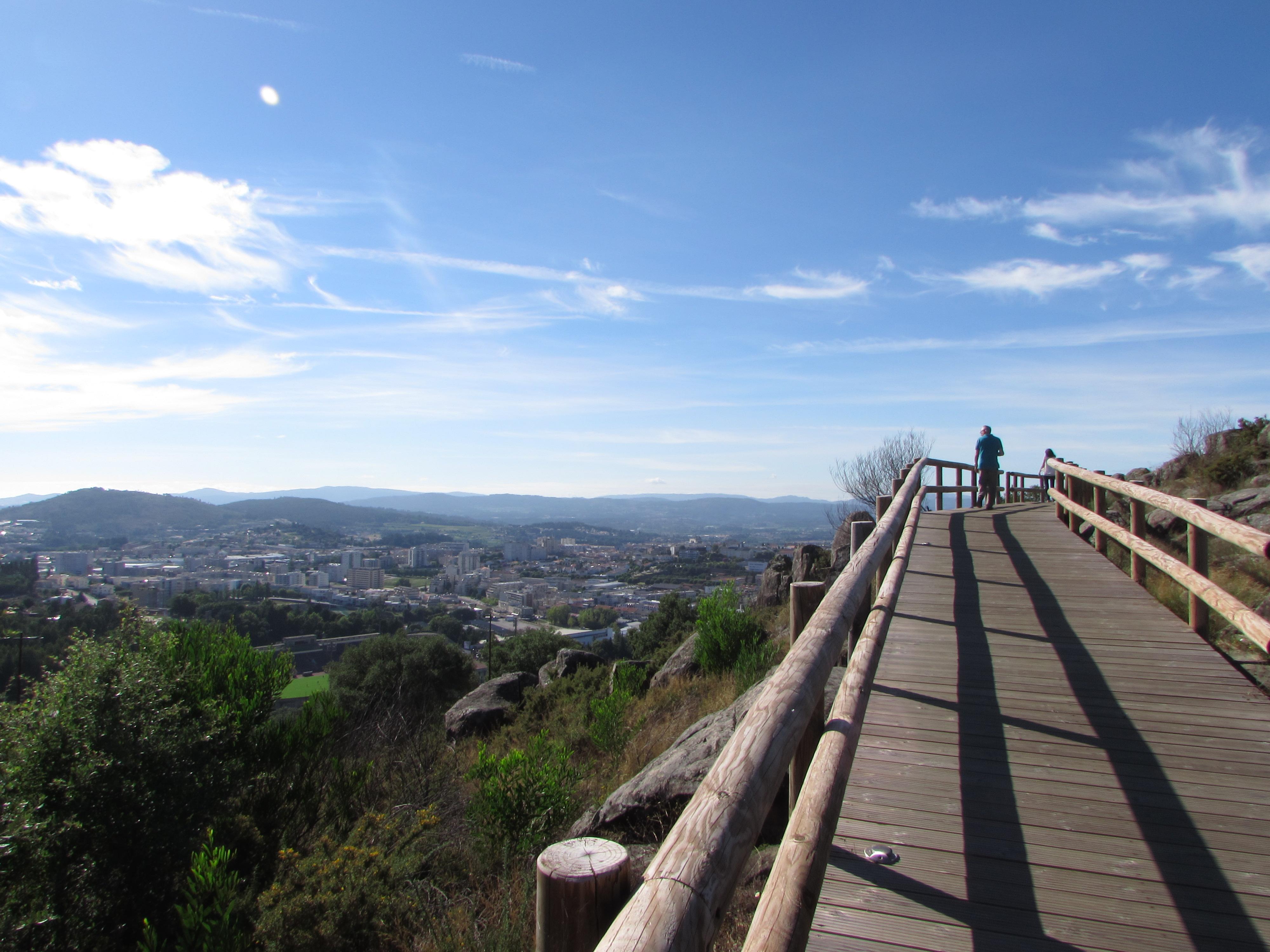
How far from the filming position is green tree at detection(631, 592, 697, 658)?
837 inches

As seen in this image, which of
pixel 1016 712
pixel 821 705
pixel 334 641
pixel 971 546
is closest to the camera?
pixel 821 705

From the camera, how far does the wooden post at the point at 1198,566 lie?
4.96 metres

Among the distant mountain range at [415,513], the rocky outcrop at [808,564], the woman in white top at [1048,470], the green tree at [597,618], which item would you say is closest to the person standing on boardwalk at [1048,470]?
the woman in white top at [1048,470]

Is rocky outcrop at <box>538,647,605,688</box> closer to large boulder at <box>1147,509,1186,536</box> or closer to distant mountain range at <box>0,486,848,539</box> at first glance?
large boulder at <box>1147,509,1186,536</box>

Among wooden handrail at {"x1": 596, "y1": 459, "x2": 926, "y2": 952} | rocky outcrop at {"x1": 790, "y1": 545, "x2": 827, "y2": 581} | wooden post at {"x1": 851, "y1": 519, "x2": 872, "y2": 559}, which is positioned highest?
wooden post at {"x1": 851, "y1": 519, "x2": 872, "y2": 559}

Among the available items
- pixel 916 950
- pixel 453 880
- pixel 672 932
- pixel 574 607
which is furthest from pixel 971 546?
pixel 574 607

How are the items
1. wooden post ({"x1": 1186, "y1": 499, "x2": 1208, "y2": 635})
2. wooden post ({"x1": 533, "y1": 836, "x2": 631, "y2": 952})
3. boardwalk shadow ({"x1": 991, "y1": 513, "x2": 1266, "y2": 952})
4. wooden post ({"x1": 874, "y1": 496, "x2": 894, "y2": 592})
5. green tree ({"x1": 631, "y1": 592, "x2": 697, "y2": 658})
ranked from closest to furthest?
wooden post ({"x1": 533, "y1": 836, "x2": 631, "y2": 952}) < boardwalk shadow ({"x1": 991, "y1": 513, "x2": 1266, "y2": 952}) < wooden post ({"x1": 1186, "y1": 499, "x2": 1208, "y2": 635}) < wooden post ({"x1": 874, "y1": 496, "x2": 894, "y2": 592}) < green tree ({"x1": 631, "y1": 592, "x2": 697, "y2": 658})

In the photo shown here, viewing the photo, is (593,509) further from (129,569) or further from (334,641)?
(334,641)

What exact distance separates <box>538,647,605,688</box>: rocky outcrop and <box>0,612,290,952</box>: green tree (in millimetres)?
7849

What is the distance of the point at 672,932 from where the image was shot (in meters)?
0.94

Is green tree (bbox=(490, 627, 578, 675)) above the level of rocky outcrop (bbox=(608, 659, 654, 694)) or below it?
below

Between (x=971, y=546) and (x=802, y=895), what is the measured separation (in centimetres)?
813

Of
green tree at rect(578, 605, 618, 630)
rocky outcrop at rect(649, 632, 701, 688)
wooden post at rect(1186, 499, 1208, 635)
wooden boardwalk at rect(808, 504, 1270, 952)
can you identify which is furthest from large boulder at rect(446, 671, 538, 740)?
green tree at rect(578, 605, 618, 630)

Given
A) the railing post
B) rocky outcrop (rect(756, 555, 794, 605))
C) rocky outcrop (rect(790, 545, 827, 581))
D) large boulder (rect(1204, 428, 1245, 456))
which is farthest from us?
rocky outcrop (rect(756, 555, 794, 605))
